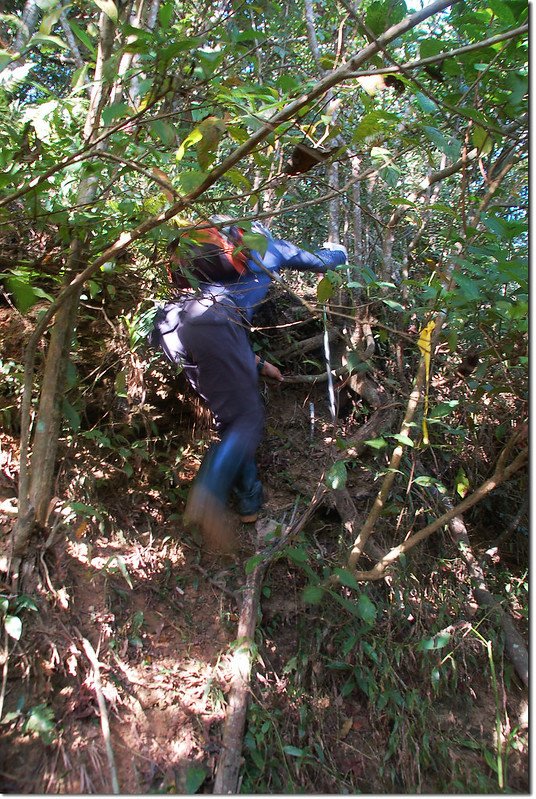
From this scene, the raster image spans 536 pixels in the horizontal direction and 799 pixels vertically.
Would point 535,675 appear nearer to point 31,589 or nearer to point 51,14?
point 31,589

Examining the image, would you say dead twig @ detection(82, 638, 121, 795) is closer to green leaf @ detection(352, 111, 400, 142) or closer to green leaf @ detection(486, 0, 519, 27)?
green leaf @ detection(352, 111, 400, 142)

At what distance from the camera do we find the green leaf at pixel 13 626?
6.07 ft

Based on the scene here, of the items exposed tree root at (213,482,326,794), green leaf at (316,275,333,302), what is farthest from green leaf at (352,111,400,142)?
exposed tree root at (213,482,326,794)

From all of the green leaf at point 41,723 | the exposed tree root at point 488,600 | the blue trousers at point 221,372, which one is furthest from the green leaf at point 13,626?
the exposed tree root at point 488,600

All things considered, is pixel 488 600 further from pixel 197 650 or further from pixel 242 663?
pixel 197 650

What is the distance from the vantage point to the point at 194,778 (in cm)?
188

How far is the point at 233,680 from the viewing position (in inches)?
84.4

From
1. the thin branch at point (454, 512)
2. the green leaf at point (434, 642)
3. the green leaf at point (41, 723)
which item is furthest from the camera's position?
the green leaf at point (434, 642)

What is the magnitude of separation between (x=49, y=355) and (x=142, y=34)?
131cm

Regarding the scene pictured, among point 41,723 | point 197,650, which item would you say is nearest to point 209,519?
point 197,650

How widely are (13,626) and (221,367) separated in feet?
4.49

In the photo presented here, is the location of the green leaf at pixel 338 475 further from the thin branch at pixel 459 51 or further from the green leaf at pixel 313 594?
the thin branch at pixel 459 51

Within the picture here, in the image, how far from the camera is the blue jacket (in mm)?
2557

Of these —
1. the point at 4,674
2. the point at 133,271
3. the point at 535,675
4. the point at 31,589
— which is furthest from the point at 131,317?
the point at 535,675
